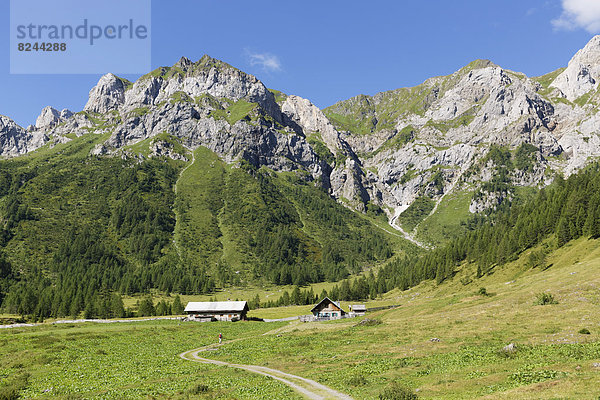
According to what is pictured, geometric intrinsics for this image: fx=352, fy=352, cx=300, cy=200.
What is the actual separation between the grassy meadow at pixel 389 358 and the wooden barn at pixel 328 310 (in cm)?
2877

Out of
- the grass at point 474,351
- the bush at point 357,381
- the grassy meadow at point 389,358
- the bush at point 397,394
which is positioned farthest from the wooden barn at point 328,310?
the bush at point 397,394

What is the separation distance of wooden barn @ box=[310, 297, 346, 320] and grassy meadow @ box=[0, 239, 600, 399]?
28768mm

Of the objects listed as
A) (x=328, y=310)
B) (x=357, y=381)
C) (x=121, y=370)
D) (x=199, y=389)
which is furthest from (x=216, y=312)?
(x=357, y=381)

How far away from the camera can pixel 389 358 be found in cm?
3753

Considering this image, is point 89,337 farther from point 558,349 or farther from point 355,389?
point 558,349

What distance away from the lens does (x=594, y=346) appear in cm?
2856

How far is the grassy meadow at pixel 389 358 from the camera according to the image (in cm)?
2416

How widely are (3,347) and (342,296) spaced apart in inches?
4826

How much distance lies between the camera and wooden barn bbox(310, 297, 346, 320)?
103750 millimetres

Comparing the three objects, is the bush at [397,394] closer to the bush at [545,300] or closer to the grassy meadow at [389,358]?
the grassy meadow at [389,358]

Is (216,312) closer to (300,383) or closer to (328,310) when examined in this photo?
(328,310)

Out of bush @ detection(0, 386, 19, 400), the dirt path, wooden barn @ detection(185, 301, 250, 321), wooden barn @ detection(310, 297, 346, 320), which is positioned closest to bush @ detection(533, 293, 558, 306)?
the dirt path

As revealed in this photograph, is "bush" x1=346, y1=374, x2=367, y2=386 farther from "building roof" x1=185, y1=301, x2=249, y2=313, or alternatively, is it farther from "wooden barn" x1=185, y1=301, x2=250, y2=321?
"building roof" x1=185, y1=301, x2=249, y2=313

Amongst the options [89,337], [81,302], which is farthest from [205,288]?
[89,337]
